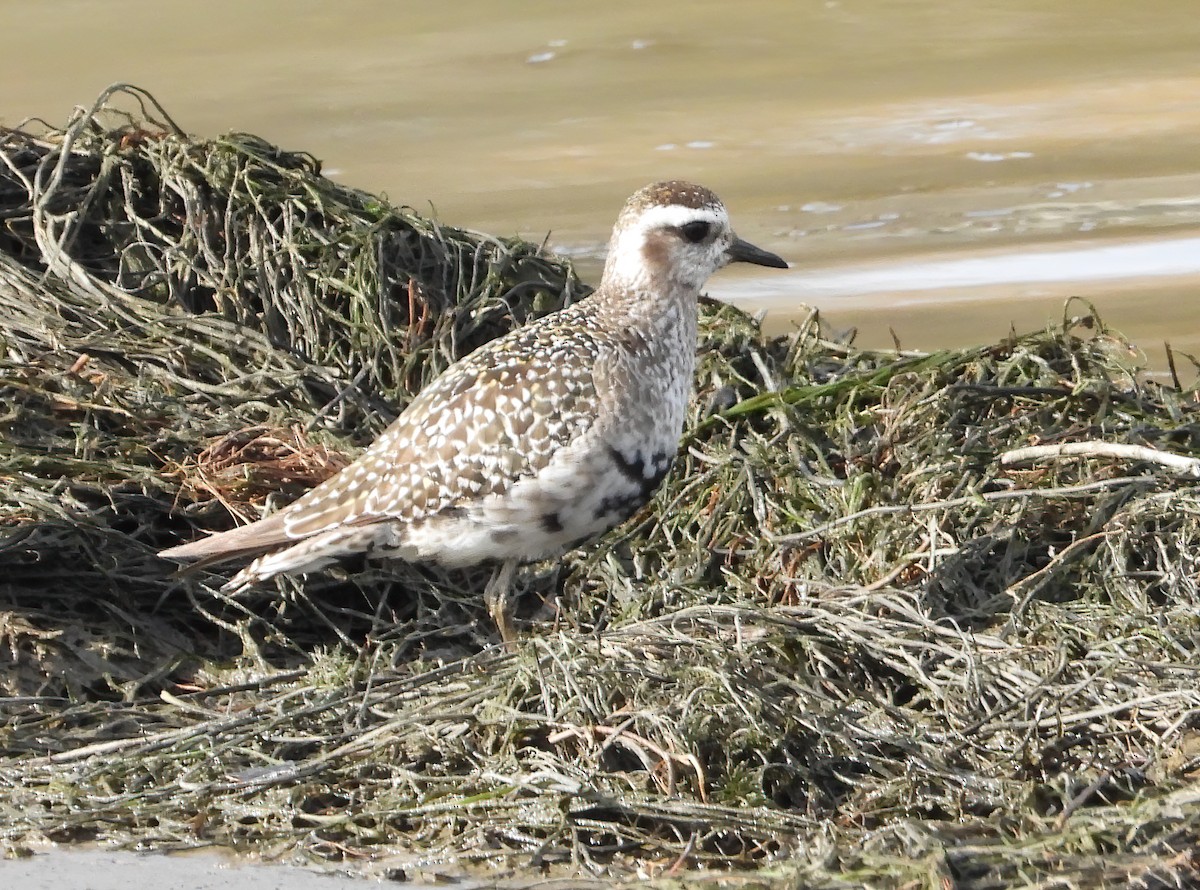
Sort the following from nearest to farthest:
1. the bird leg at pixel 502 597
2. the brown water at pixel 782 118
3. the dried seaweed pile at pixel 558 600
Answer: the dried seaweed pile at pixel 558 600
the bird leg at pixel 502 597
the brown water at pixel 782 118

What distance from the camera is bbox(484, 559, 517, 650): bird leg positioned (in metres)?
4.10

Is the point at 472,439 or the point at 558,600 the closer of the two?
the point at 472,439

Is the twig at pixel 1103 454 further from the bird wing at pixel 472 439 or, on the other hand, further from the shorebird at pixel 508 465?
the bird wing at pixel 472 439

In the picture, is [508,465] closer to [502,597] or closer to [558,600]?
[502,597]

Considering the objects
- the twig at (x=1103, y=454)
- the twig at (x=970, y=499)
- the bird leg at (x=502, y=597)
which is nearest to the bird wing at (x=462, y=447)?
the bird leg at (x=502, y=597)

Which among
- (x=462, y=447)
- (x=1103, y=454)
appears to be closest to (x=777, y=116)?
(x=1103, y=454)

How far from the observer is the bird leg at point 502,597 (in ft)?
13.4

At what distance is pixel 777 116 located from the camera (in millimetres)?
7887

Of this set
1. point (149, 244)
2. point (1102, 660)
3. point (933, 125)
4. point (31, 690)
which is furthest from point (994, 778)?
point (933, 125)

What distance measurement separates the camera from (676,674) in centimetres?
347

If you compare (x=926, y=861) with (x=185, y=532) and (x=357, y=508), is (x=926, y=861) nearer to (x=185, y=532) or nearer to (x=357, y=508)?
(x=357, y=508)

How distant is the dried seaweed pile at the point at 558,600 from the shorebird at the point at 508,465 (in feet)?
0.76

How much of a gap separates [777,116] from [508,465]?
4351 mm

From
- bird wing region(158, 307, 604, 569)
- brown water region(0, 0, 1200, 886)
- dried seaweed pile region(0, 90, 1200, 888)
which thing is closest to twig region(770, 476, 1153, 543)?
dried seaweed pile region(0, 90, 1200, 888)
